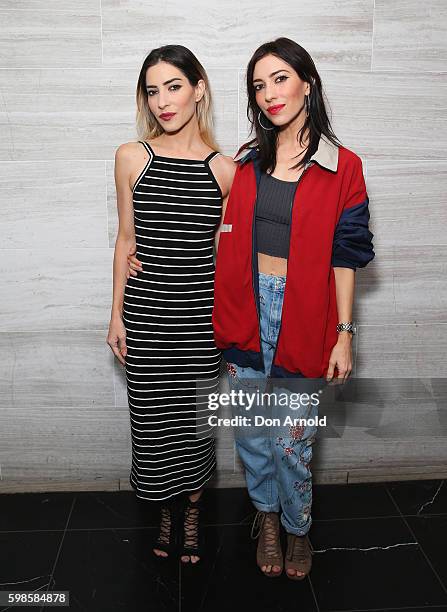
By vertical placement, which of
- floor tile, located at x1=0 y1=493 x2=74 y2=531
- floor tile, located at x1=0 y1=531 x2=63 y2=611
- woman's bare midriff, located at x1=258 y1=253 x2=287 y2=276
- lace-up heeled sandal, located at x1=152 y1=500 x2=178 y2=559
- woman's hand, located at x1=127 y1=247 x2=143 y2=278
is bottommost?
floor tile, located at x1=0 y1=493 x2=74 y2=531

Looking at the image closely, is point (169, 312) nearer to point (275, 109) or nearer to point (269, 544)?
point (275, 109)

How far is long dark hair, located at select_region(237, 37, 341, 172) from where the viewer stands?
1.56 meters

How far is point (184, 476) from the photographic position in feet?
6.15

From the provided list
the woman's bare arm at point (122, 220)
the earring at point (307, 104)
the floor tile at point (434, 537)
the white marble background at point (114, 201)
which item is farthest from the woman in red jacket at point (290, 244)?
the floor tile at point (434, 537)

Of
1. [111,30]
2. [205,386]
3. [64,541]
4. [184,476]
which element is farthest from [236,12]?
[64,541]

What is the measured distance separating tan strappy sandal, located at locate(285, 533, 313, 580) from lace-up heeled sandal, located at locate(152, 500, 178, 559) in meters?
0.35

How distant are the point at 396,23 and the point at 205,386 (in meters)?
1.22

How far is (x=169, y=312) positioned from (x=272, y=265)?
30 centimetres

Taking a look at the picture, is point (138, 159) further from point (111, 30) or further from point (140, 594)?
point (140, 594)

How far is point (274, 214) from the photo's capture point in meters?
1.62

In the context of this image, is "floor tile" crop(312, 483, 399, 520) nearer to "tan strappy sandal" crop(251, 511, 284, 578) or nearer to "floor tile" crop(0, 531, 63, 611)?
"tan strappy sandal" crop(251, 511, 284, 578)

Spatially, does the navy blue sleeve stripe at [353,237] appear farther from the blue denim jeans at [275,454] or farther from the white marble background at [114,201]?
the white marble background at [114,201]

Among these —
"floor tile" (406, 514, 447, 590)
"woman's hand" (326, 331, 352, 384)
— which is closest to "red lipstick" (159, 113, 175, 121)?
"woman's hand" (326, 331, 352, 384)

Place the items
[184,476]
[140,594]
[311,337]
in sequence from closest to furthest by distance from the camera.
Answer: [311,337]
[140,594]
[184,476]
